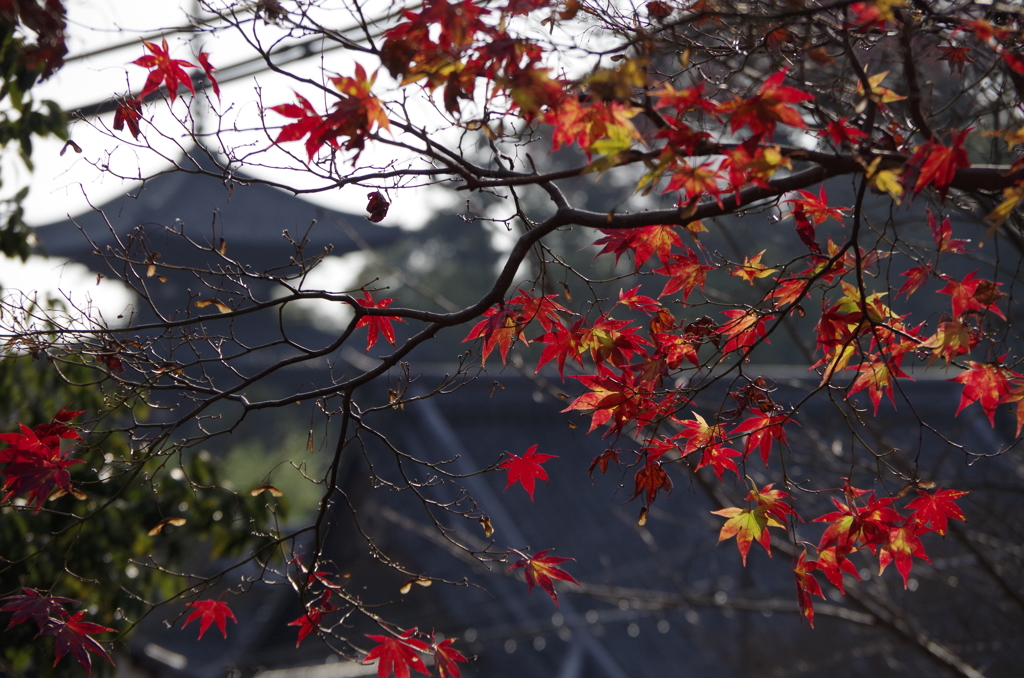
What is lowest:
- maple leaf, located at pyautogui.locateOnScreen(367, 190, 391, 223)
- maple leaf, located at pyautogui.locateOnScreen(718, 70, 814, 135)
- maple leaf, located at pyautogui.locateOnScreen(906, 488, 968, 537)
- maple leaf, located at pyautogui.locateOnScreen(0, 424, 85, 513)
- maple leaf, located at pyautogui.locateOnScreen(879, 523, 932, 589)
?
maple leaf, located at pyautogui.locateOnScreen(879, 523, 932, 589)

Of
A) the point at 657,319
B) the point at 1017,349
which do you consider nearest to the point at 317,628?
the point at 657,319

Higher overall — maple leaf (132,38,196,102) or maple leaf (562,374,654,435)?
maple leaf (132,38,196,102)

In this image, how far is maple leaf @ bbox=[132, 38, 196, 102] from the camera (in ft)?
5.21

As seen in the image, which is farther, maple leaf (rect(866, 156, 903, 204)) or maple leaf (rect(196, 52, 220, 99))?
maple leaf (rect(196, 52, 220, 99))

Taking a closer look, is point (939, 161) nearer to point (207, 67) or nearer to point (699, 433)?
point (699, 433)

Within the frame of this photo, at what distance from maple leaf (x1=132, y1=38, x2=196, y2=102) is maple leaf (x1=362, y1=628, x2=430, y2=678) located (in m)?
1.23

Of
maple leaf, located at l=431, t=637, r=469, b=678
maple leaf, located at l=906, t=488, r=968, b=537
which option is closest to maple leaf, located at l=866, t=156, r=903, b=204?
maple leaf, located at l=906, t=488, r=968, b=537

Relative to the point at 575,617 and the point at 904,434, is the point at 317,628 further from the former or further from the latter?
the point at 904,434

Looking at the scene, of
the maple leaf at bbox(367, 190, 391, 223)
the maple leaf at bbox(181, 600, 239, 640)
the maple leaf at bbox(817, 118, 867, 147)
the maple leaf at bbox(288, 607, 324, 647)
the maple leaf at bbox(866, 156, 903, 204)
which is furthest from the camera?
the maple leaf at bbox(181, 600, 239, 640)

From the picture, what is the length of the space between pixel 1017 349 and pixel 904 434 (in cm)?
242

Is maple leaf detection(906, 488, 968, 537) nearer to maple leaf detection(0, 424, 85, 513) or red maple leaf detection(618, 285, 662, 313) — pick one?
red maple leaf detection(618, 285, 662, 313)

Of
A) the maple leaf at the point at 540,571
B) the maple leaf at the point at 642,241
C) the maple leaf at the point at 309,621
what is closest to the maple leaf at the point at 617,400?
the maple leaf at the point at 642,241

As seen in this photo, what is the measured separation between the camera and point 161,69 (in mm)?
1591

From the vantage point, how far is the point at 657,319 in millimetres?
1549
